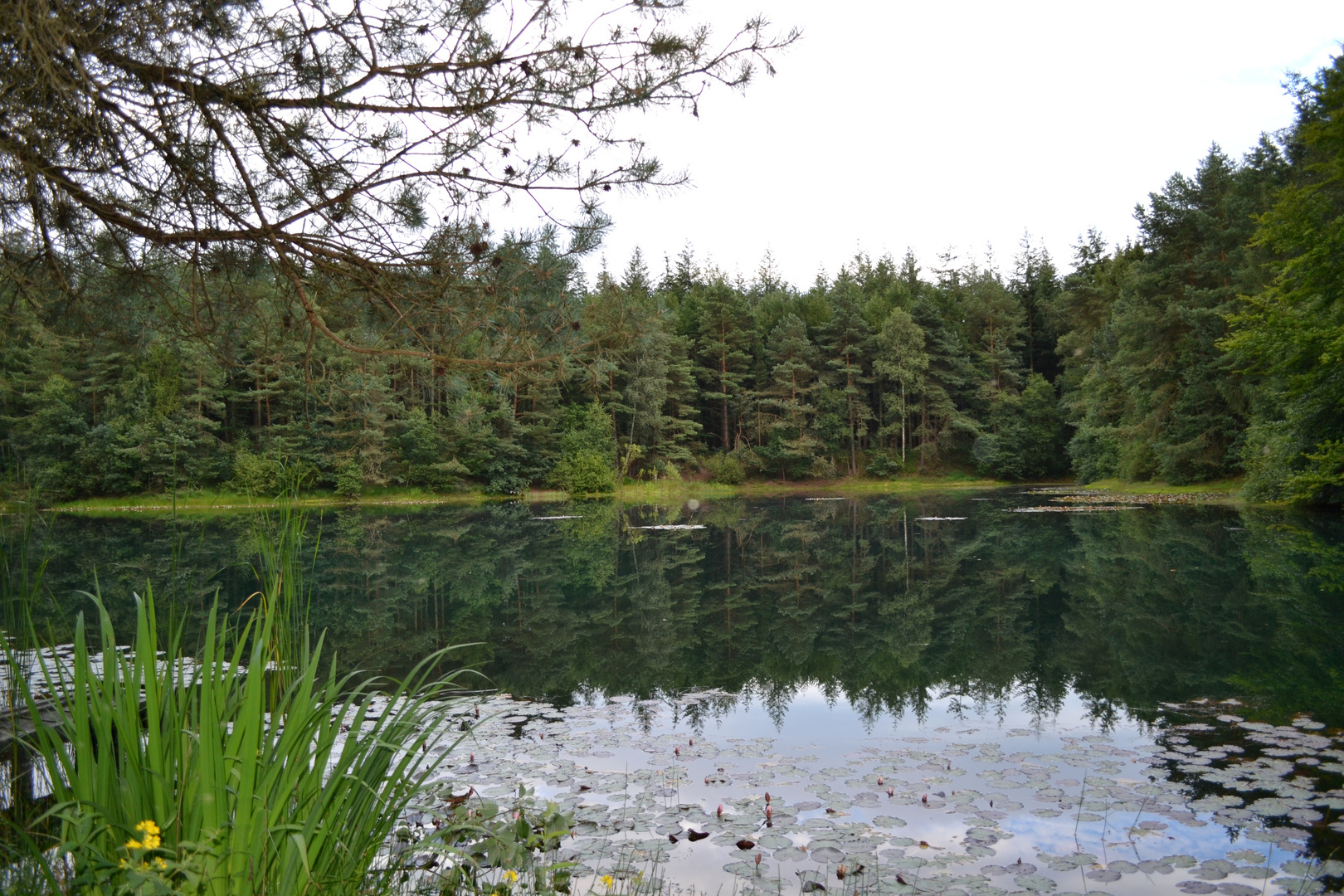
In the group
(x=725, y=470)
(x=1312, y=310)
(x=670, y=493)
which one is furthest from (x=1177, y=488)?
(x=670, y=493)

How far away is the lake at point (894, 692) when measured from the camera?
3504mm

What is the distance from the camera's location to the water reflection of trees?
6766 mm

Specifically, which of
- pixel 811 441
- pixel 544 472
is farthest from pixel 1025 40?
pixel 811 441

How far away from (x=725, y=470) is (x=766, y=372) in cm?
660

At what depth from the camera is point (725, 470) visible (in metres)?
36.6

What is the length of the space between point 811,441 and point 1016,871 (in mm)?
34575

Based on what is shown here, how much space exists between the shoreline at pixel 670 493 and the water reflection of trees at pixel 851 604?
692 centimetres

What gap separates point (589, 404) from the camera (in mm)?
33812

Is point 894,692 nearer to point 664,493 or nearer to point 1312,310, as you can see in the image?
point 1312,310

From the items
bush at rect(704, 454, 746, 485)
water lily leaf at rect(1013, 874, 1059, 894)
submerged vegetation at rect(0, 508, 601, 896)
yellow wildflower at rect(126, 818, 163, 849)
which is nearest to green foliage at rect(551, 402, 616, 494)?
bush at rect(704, 454, 746, 485)

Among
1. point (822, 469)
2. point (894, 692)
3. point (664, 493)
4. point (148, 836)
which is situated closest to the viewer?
point (148, 836)

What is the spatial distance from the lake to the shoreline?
10.2 m

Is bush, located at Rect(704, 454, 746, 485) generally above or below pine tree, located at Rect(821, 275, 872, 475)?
below

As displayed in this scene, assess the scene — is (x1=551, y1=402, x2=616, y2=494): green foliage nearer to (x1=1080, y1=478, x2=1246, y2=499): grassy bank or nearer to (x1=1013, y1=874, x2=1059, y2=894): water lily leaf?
(x1=1080, y1=478, x2=1246, y2=499): grassy bank
